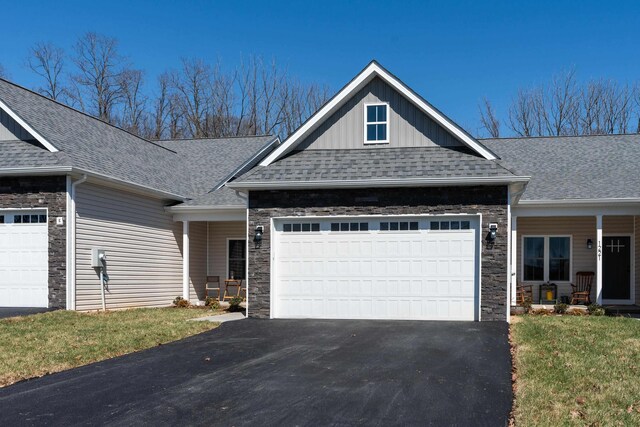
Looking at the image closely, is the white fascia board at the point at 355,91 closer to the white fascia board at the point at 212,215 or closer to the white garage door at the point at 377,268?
the white garage door at the point at 377,268

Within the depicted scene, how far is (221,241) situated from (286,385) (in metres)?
13.6

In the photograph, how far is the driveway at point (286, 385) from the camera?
6.45 metres

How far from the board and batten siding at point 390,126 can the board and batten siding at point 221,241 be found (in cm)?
590

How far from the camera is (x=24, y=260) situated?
1512 cm

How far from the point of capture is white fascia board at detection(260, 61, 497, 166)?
14.8 metres

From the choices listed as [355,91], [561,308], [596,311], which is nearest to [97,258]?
[355,91]

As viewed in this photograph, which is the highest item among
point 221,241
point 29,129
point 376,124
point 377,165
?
point 376,124

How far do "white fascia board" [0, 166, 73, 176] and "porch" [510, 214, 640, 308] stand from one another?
12.6m

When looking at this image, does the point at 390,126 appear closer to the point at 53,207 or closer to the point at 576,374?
the point at 53,207

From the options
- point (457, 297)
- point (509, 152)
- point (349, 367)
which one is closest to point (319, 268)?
point (457, 297)

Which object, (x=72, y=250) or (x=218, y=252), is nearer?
(x=72, y=250)

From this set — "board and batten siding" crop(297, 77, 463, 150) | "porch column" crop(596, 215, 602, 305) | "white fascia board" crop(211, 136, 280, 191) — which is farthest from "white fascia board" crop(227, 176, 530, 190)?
"white fascia board" crop(211, 136, 280, 191)

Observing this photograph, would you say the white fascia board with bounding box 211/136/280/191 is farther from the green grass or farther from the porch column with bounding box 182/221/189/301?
the green grass

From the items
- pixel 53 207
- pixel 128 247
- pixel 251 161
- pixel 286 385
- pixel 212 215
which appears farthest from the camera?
pixel 251 161
